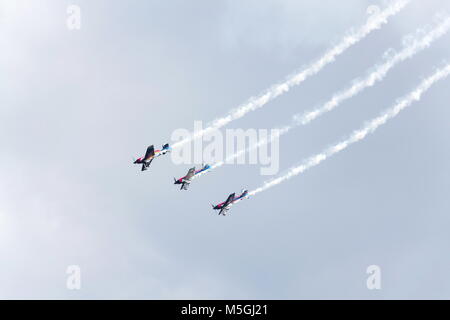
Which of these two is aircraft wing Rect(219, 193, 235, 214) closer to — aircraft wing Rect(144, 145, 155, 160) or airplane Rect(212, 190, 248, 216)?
airplane Rect(212, 190, 248, 216)

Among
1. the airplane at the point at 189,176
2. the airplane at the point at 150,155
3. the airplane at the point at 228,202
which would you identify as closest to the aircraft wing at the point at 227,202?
the airplane at the point at 228,202

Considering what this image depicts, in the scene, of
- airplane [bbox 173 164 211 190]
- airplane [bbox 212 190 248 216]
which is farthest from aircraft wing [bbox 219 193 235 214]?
airplane [bbox 173 164 211 190]

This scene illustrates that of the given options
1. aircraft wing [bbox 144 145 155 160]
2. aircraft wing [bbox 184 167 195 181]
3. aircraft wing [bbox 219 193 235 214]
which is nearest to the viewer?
aircraft wing [bbox 144 145 155 160]

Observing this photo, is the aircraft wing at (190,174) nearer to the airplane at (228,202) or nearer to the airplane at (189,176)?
the airplane at (189,176)

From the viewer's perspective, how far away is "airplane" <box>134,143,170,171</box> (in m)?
120

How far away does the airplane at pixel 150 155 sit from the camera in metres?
120

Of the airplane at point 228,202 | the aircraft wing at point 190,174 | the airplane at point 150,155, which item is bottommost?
the airplane at point 228,202
